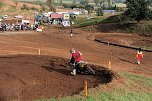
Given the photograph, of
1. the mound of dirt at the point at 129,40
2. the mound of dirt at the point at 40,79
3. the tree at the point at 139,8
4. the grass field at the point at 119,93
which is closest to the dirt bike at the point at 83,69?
the mound of dirt at the point at 40,79

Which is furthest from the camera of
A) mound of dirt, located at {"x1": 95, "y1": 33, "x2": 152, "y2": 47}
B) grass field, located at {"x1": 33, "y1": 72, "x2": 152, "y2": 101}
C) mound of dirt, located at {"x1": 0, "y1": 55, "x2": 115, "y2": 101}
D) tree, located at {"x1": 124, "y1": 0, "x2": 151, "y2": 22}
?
tree, located at {"x1": 124, "y1": 0, "x2": 151, "y2": 22}

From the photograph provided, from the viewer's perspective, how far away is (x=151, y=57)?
3650 centimetres

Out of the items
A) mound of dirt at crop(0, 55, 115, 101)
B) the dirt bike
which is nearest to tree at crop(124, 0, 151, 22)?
mound of dirt at crop(0, 55, 115, 101)

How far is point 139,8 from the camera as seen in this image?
2586 inches

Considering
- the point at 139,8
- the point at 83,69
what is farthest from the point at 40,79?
the point at 139,8

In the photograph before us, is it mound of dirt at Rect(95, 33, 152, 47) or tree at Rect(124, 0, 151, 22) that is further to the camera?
tree at Rect(124, 0, 151, 22)

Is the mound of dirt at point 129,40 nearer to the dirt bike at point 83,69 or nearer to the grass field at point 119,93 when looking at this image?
the dirt bike at point 83,69

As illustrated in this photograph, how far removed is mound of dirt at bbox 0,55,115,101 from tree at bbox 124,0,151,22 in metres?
43.0

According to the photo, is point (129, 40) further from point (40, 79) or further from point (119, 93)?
point (119, 93)

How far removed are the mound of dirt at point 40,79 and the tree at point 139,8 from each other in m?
43.0

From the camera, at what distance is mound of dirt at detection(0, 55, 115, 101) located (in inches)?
648

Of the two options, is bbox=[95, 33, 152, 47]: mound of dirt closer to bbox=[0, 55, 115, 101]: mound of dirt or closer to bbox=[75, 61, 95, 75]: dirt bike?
bbox=[0, 55, 115, 101]: mound of dirt

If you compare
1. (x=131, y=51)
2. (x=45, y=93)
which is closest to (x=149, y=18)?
(x=131, y=51)

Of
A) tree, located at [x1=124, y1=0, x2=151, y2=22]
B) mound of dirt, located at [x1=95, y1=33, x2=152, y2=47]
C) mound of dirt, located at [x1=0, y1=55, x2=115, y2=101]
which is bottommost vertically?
mound of dirt, located at [x1=95, y1=33, x2=152, y2=47]
